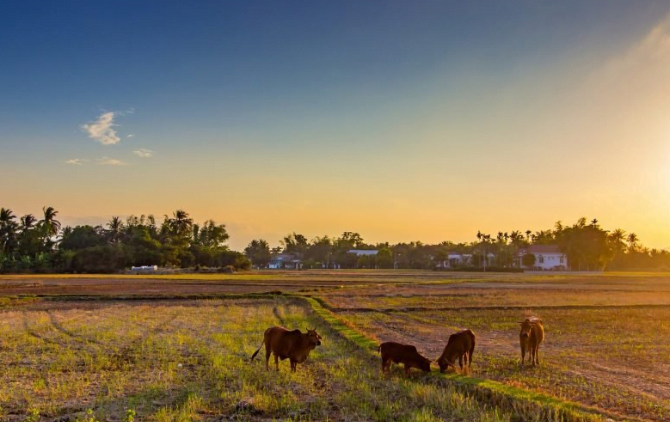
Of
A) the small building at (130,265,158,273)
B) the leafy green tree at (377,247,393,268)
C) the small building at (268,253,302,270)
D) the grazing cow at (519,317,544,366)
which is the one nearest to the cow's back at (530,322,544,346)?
the grazing cow at (519,317,544,366)

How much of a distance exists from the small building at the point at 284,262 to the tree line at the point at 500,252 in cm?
220

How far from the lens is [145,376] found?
38.1 feet

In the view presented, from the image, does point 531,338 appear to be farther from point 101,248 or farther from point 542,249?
point 542,249

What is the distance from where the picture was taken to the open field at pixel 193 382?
8.97 meters

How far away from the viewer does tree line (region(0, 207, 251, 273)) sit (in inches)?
3755

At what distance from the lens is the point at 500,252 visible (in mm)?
128875

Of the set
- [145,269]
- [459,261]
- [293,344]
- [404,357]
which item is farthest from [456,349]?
[459,261]

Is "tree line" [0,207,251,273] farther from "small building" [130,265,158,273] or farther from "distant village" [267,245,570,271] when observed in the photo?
"distant village" [267,245,570,271]

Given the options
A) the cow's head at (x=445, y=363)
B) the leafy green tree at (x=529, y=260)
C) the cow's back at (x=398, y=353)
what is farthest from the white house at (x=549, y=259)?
the cow's back at (x=398, y=353)

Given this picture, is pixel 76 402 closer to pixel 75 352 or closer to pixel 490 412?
pixel 75 352

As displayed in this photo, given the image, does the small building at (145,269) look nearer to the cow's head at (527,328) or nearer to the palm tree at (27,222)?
the palm tree at (27,222)

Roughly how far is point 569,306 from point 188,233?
349ft

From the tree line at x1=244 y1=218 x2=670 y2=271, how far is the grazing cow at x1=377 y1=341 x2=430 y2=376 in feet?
352

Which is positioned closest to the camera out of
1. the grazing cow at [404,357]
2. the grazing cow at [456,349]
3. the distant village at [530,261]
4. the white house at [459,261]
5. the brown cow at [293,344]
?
the grazing cow at [404,357]
